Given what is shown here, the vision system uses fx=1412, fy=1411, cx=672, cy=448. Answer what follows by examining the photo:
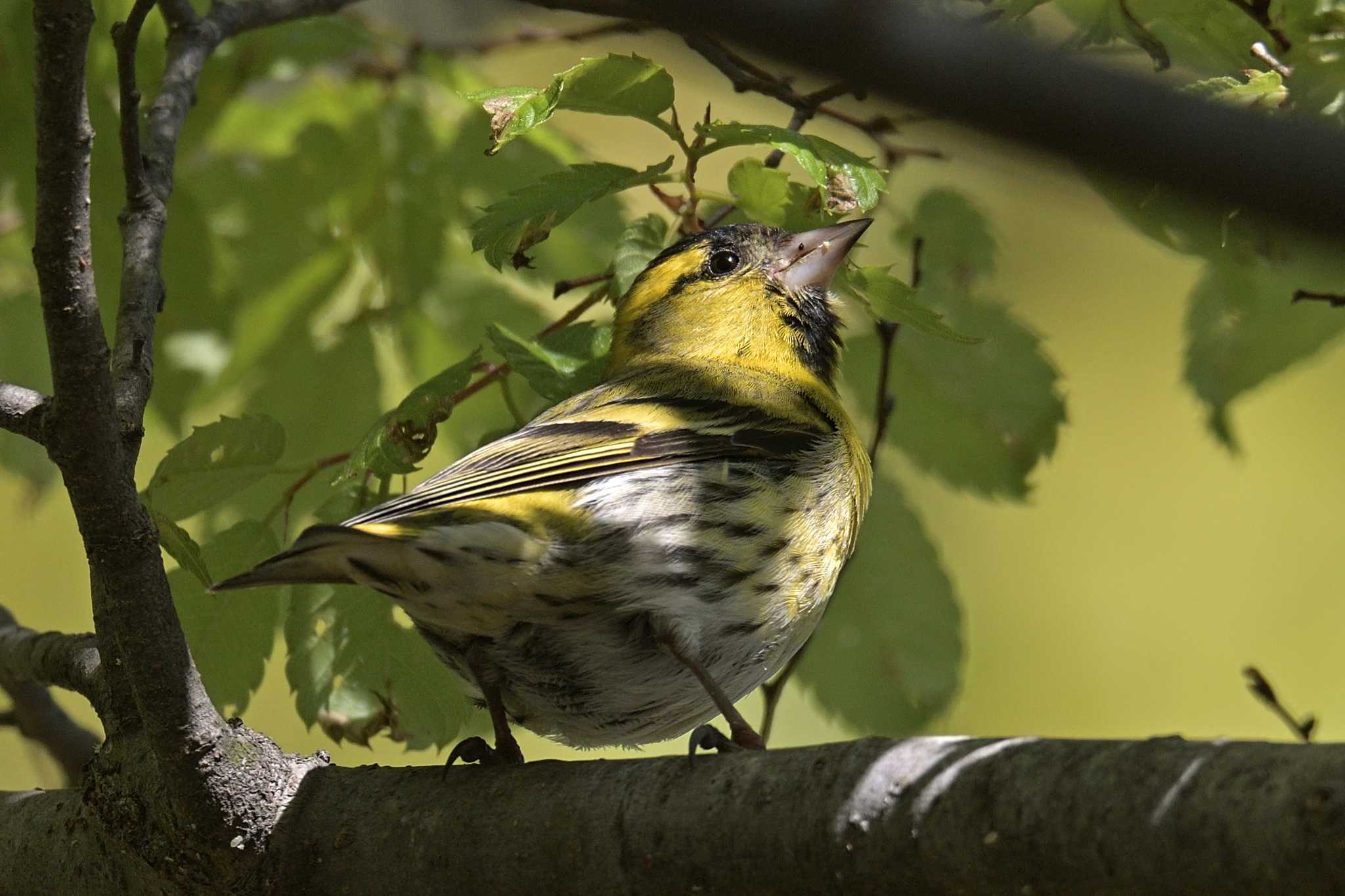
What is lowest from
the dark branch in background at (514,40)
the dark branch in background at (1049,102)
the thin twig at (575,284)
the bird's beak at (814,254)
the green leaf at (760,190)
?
the bird's beak at (814,254)

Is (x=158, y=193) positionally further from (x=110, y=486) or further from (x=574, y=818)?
(x=574, y=818)

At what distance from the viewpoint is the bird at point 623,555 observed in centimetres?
289

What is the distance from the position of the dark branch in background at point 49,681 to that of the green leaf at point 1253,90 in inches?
95.4

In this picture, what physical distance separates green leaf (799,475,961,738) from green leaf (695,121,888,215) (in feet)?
4.16

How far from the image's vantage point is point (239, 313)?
4.24 m

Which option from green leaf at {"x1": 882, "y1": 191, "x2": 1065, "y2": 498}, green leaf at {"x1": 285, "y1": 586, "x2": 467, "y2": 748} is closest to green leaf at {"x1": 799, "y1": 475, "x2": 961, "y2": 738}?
green leaf at {"x1": 882, "y1": 191, "x2": 1065, "y2": 498}

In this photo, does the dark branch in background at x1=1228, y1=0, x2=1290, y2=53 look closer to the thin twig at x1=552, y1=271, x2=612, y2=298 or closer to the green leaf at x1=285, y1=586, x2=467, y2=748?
the thin twig at x1=552, y1=271, x2=612, y2=298

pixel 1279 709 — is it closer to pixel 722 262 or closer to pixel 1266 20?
pixel 1266 20

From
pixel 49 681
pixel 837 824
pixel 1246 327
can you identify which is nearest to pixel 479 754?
pixel 49 681

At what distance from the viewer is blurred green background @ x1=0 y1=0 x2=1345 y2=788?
611 cm

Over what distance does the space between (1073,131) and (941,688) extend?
120 inches

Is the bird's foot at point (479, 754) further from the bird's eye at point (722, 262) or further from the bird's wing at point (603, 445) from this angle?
the bird's eye at point (722, 262)

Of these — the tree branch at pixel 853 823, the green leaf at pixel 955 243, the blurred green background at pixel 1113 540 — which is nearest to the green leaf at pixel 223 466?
the tree branch at pixel 853 823

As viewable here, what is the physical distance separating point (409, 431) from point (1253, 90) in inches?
72.0
